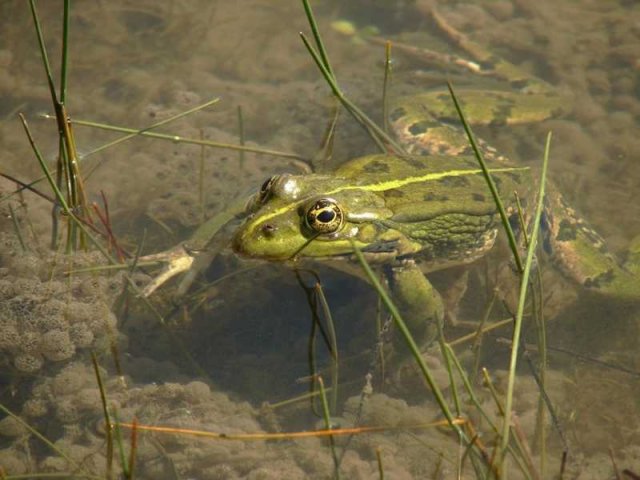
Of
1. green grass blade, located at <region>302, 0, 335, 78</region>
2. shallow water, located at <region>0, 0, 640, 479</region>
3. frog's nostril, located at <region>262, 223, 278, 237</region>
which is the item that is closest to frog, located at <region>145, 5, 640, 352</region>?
frog's nostril, located at <region>262, 223, 278, 237</region>

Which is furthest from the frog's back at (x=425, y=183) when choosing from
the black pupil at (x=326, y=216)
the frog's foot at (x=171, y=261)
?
the frog's foot at (x=171, y=261)

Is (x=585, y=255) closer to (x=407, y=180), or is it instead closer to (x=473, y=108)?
(x=407, y=180)

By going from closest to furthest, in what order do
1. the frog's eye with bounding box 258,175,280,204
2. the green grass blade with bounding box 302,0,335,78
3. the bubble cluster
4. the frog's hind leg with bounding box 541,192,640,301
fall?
the green grass blade with bounding box 302,0,335,78 < the bubble cluster < the frog's eye with bounding box 258,175,280,204 < the frog's hind leg with bounding box 541,192,640,301

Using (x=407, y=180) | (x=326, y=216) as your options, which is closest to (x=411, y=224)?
(x=407, y=180)

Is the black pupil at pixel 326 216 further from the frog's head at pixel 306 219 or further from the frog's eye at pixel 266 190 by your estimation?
the frog's eye at pixel 266 190

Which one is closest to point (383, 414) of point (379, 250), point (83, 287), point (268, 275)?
point (379, 250)

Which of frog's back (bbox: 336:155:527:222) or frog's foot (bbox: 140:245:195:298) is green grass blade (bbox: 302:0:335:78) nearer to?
frog's back (bbox: 336:155:527:222)
